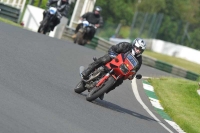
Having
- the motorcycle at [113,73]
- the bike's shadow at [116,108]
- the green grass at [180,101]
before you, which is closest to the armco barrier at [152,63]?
the green grass at [180,101]

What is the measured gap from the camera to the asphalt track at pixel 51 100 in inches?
377

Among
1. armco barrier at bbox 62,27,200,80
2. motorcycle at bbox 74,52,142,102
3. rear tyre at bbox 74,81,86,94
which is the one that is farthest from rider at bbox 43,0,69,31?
motorcycle at bbox 74,52,142,102

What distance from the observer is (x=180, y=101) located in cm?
1822

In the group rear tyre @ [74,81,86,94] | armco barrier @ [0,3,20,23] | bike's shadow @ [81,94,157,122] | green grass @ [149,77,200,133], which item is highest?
rear tyre @ [74,81,86,94]

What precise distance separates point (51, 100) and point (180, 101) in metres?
7.07

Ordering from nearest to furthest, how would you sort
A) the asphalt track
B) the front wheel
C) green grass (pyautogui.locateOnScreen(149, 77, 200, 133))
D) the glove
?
the asphalt track → the front wheel → the glove → green grass (pyautogui.locateOnScreen(149, 77, 200, 133))

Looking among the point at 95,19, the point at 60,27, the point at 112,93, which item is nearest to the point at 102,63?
the point at 112,93

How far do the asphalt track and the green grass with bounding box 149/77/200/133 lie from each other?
48 centimetres

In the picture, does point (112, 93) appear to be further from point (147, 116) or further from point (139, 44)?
point (139, 44)

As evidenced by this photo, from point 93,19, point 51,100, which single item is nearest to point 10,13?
point 93,19

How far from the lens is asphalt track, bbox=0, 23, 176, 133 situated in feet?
31.4

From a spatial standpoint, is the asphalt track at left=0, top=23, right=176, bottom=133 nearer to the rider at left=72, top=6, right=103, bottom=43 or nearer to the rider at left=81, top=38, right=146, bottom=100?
the rider at left=81, top=38, right=146, bottom=100

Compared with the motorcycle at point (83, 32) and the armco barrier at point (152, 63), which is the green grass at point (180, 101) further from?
the armco barrier at point (152, 63)

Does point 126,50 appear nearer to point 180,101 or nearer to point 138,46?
point 138,46
